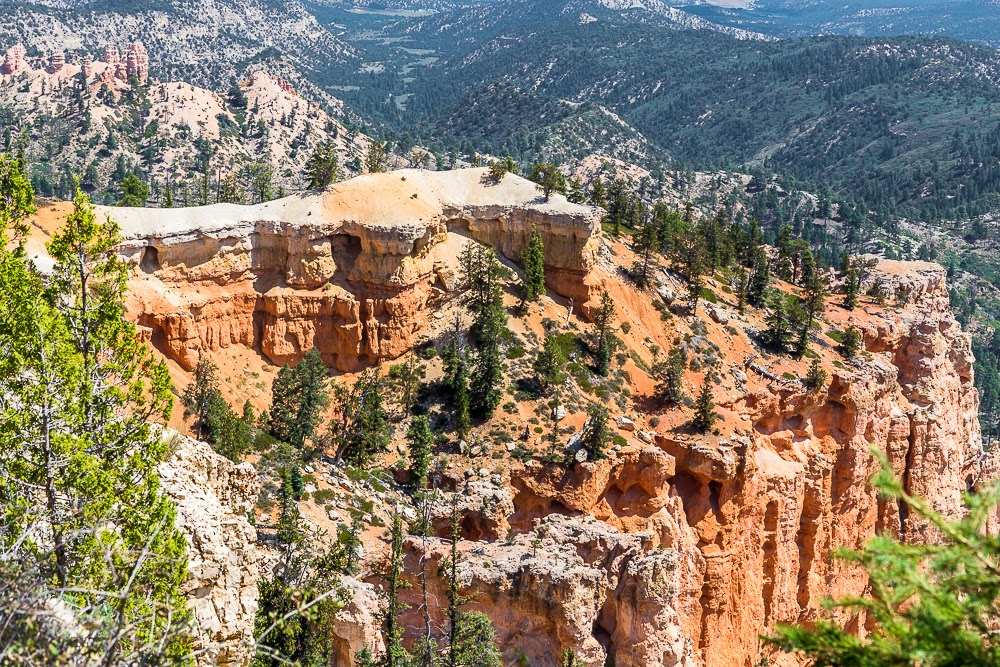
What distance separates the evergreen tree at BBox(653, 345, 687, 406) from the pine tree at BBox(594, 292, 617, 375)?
15.9ft

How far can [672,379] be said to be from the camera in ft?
226

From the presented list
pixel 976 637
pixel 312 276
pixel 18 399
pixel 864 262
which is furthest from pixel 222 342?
pixel 864 262

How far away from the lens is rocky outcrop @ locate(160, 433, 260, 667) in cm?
2588

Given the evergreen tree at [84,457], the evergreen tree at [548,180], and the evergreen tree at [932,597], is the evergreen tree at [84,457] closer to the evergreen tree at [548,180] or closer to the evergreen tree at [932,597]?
the evergreen tree at [932,597]

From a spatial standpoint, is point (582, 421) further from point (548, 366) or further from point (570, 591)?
point (570, 591)

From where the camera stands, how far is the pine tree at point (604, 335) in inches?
2795

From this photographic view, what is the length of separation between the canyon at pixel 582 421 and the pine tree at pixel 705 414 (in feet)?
3.46

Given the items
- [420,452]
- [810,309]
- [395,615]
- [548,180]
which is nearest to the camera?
[395,615]

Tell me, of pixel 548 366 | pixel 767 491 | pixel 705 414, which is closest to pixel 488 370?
pixel 548 366

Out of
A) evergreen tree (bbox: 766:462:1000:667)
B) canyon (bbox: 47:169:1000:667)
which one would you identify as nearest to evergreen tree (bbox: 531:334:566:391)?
canyon (bbox: 47:169:1000:667)

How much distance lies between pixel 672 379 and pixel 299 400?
3096 cm

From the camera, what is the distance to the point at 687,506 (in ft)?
203

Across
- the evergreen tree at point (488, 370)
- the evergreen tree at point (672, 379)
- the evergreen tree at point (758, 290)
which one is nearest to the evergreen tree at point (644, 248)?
the evergreen tree at point (758, 290)

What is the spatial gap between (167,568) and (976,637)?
17992 mm
